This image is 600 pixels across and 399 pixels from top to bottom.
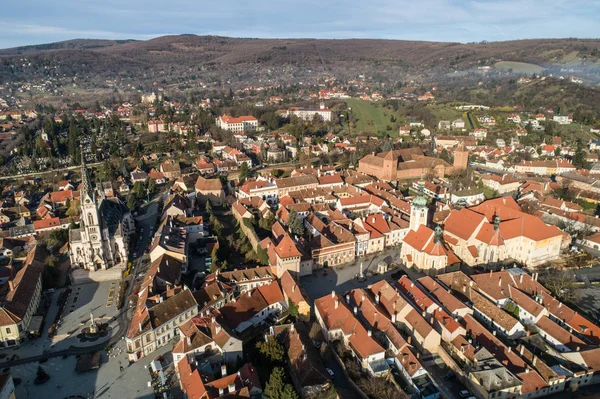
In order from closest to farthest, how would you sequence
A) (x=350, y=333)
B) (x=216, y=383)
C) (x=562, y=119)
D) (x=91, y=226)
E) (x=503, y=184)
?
(x=216, y=383) < (x=350, y=333) < (x=91, y=226) < (x=503, y=184) < (x=562, y=119)

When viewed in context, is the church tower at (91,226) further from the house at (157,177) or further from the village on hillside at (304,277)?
the house at (157,177)

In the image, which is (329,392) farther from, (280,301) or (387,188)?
(387,188)

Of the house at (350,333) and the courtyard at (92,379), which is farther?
the house at (350,333)

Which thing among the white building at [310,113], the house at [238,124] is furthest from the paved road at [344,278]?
the white building at [310,113]

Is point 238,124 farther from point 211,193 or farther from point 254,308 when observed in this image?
point 254,308

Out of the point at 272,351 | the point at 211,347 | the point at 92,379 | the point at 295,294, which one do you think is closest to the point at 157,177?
the point at 295,294

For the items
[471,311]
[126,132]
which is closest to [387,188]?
[471,311]
